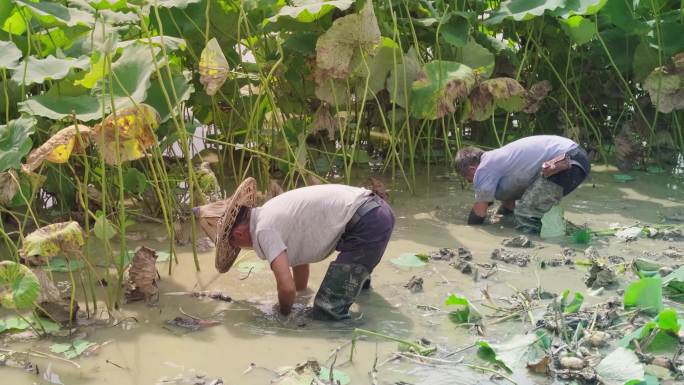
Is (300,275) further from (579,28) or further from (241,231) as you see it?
(579,28)

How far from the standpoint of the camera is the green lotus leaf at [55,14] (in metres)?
4.57

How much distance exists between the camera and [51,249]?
136 inches

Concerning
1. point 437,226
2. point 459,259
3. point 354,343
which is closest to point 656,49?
point 437,226

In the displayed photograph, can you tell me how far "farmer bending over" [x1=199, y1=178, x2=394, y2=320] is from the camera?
3.88m

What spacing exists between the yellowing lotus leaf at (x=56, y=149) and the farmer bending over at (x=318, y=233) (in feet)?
2.21

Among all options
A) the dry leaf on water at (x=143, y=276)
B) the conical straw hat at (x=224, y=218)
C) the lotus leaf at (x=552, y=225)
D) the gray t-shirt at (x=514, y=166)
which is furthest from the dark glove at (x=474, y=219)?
the dry leaf on water at (x=143, y=276)

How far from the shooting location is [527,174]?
17.7 feet

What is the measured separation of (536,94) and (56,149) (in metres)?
3.73

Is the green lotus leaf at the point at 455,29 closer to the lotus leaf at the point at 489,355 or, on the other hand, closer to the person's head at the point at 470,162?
the person's head at the point at 470,162

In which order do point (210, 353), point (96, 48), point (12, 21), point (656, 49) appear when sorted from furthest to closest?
point (656, 49) < point (12, 21) < point (96, 48) < point (210, 353)

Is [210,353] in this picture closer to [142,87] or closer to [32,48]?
[142,87]

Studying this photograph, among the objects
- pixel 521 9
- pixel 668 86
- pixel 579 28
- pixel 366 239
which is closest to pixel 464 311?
pixel 366 239

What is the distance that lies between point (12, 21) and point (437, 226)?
8.40 feet

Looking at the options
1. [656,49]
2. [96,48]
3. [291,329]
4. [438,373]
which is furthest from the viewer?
[656,49]
